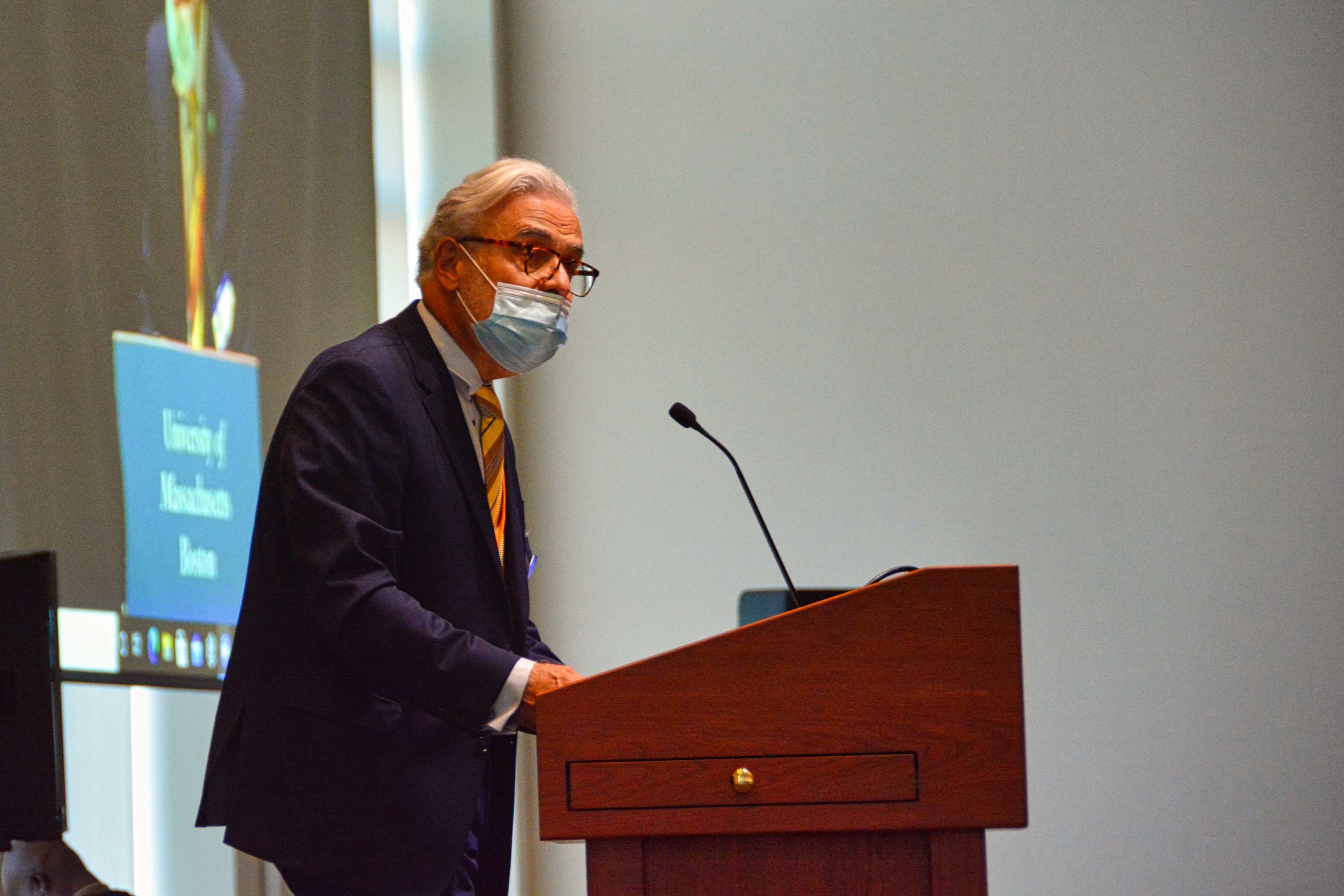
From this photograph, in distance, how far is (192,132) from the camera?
9.20ft

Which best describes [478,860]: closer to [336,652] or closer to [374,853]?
[374,853]

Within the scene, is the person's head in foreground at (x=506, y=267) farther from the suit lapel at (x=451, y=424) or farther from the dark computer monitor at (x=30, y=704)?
the dark computer monitor at (x=30, y=704)

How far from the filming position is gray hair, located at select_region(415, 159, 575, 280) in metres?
2.10

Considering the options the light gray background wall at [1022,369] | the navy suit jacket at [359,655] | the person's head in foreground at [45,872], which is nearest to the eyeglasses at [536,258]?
the navy suit jacket at [359,655]

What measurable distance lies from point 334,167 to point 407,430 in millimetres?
2249

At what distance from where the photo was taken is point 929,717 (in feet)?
4.69

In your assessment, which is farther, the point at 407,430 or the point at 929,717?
the point at 407,430

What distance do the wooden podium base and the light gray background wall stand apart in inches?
113

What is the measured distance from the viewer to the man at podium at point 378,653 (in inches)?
64.5

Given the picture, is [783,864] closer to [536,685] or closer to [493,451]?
[536,685]

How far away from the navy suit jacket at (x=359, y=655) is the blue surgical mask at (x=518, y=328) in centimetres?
23

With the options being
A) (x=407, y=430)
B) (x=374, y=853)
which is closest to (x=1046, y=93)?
(x=407, y=430)

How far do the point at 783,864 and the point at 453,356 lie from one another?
0.94 meters

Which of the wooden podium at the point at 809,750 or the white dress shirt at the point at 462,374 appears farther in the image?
the white dress shirt at the point at 462,374
